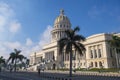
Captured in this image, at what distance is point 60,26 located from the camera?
137750 mm

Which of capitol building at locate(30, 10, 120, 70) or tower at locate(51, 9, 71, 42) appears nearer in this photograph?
capitol building at locate(30, 10, 120, 70)

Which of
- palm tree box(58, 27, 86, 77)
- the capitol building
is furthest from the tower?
palm tree box(58, 27, 86, 77)

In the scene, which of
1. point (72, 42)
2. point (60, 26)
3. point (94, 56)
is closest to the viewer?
point (72, 42)

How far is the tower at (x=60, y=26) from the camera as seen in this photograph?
5389 inches

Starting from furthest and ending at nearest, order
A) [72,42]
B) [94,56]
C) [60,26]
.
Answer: [60,26], [94,56], [72,42]

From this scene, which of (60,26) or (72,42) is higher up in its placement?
(60,26)

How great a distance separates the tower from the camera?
137m

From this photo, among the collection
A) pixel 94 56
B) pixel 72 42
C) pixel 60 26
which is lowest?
pixel 94 56

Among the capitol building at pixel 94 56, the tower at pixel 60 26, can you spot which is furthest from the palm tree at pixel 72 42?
the tower at pixel 60 26

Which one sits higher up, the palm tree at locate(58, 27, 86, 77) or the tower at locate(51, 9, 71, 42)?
the tower at locate(51, 9, 71, 42)

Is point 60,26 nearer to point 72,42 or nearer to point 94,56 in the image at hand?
point 94,56

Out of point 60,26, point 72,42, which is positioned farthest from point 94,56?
point 72,42

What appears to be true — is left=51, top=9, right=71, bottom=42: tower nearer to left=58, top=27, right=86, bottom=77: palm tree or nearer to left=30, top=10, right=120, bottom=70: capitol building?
left=30, top=10, right=120, bottom=70: capitol building

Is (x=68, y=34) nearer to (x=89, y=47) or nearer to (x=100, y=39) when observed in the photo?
(x=100, y=39)
